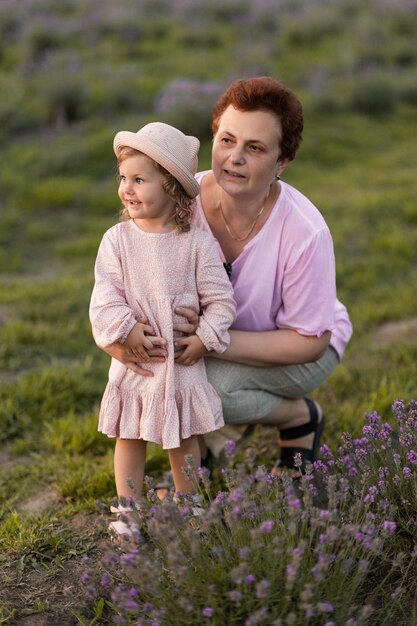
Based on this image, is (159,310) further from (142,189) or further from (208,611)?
(208,611)

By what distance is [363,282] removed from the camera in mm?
5949

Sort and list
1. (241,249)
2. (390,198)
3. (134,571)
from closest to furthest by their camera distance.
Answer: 1. (134,571)
2. (241,249)
3. (390,198)

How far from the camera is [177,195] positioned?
9.41 feet

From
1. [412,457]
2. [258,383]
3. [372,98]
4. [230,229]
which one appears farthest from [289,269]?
[372,98]

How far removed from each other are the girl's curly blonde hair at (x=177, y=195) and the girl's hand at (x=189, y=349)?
1.28ft

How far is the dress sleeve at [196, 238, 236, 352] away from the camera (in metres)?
2.94

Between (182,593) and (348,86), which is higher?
(348,86)

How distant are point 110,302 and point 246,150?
2.46 ft

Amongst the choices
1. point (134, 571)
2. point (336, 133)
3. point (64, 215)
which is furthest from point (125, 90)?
point (134, 571)

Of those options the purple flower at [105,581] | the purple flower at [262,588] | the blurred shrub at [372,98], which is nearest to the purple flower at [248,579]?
the purple flower at [262,588]

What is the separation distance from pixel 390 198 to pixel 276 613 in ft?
18.1

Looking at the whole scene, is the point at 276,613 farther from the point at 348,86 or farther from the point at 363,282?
the point at 348,86

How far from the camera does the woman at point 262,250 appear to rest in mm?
3004

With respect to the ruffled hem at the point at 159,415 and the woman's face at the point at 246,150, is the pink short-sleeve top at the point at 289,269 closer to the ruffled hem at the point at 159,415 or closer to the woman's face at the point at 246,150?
the woman's face at the point at 246,150
